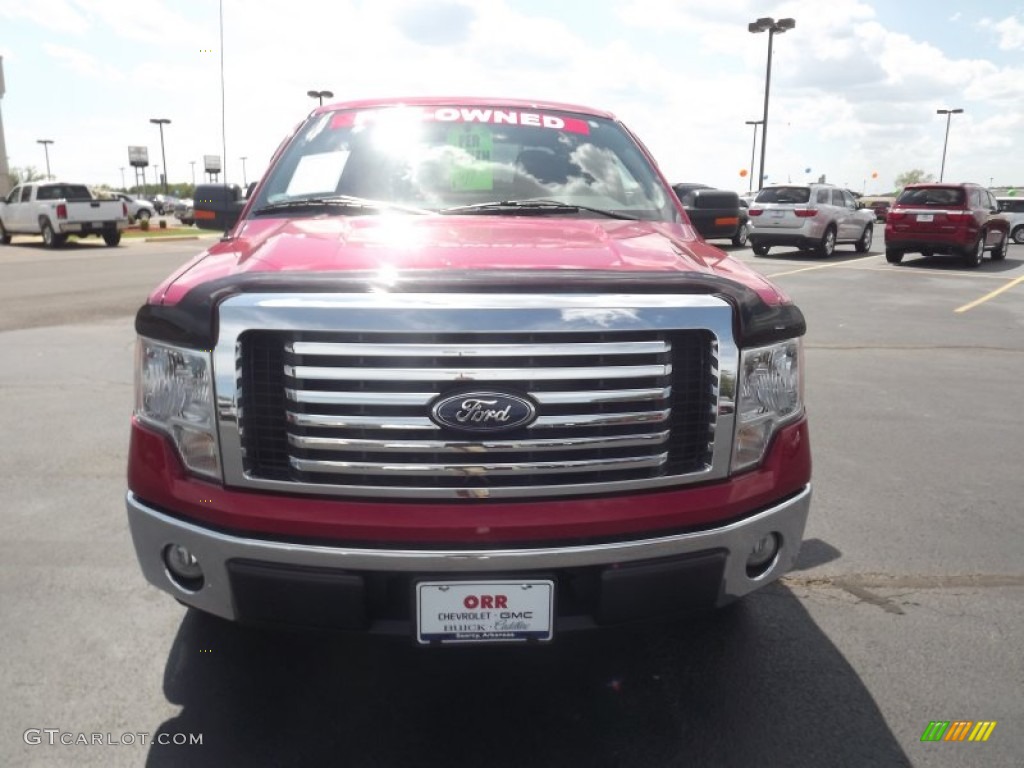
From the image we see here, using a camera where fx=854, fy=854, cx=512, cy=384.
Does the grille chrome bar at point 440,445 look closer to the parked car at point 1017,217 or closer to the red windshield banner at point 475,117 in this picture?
the red windshield banner at point 475,117

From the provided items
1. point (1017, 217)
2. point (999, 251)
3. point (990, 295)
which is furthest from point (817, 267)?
point (1017, 217)

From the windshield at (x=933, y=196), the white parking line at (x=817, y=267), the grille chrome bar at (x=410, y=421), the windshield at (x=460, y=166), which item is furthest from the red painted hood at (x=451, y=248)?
the windshield at (x=933, y=196)

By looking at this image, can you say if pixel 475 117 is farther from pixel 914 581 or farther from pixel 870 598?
pixel 914 581

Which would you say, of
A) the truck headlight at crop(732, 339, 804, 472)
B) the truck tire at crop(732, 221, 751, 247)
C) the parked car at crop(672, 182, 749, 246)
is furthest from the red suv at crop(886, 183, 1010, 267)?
the truck headlight at crop(732, 339, 804, 472)

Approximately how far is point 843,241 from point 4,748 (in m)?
23.1

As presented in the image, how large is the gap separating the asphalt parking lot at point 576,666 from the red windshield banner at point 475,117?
2.17m

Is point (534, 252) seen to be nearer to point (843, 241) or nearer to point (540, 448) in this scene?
point (540, 448)

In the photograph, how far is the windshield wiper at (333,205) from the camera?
127 inches

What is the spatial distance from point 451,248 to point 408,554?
2.93 feet

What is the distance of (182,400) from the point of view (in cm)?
226

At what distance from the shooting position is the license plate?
7.04ft

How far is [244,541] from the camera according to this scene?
2143 millimetres

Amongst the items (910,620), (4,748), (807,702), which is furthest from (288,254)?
(910,620)

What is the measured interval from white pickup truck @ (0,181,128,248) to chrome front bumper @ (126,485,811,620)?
24.6m
